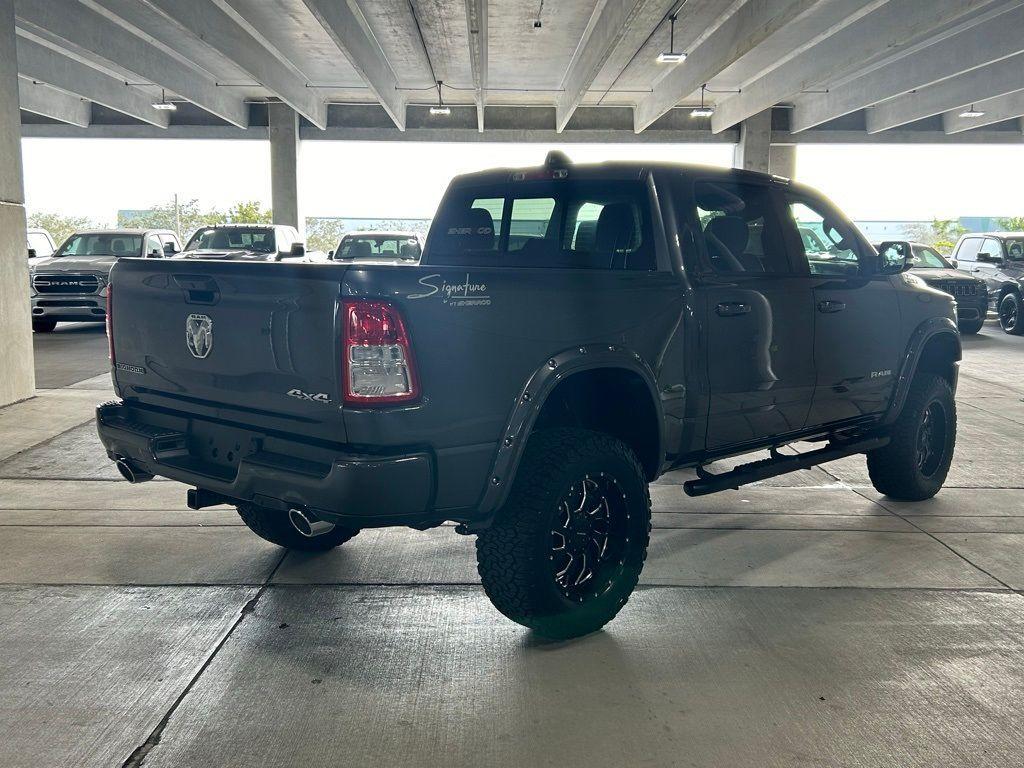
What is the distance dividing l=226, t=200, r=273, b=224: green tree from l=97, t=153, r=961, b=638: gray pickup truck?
33.8 metres

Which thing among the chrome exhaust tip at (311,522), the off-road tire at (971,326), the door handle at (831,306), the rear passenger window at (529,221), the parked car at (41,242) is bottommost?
the off-road tire at (971,326)

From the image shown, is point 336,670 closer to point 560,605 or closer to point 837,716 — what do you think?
point 560,605

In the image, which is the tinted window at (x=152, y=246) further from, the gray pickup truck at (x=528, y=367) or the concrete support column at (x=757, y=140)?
the concrete support column at (x=757, y=140)

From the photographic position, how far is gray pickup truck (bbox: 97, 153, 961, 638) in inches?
126

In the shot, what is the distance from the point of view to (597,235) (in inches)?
178

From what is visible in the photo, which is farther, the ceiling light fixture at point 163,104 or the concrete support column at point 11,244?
the ceiling light fixture at point 163,104

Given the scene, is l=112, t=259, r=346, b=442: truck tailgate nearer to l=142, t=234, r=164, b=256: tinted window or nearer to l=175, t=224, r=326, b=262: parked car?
l=175, t=224, r=326, b=262: parked car

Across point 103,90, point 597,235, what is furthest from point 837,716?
point 103,90

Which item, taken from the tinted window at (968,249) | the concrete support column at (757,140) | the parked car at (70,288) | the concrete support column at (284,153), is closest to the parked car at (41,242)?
the parked car at (70,288)

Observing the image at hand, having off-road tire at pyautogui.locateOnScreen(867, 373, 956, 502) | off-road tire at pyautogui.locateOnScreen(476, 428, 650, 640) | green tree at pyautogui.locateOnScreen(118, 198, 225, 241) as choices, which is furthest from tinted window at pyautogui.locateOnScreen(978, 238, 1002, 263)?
green tree at pyautogui.locateOnScreen(118, 198, 225, 241)

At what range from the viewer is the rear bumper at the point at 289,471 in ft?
10.3

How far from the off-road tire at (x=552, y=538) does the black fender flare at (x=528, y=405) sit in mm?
125

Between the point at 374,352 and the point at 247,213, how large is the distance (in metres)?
36.6

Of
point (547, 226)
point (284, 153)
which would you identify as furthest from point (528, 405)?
point (284, 153)
